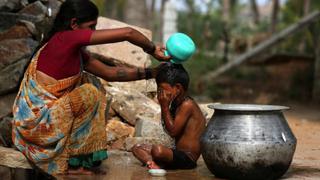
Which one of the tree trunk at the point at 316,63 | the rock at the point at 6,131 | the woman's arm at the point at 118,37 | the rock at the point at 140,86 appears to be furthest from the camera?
the tree trunk at the point at 316,63

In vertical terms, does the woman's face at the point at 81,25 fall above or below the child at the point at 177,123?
above

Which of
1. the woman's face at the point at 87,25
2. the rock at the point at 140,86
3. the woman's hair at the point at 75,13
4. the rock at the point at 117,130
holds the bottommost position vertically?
the rock at the point at 117,130

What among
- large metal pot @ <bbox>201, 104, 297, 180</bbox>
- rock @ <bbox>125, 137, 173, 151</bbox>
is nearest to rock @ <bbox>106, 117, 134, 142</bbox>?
rock @ <bbox>125, 137, 173, 151</bbox>

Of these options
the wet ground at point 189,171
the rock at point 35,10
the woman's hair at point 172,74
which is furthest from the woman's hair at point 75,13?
the rock at point 35,10

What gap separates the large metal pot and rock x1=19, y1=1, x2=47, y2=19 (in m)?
2.56

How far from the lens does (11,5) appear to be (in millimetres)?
5656

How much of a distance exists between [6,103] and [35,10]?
1.03m

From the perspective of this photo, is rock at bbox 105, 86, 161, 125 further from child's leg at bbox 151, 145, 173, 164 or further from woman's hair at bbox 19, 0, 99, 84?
woman's hair at bbox 19, 0, 99, 84

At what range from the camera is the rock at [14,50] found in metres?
5.31

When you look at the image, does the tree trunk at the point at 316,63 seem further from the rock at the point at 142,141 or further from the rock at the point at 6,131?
the rock at the point at 6,131

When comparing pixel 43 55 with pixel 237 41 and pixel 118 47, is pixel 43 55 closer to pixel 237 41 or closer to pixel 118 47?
pixel 118 47

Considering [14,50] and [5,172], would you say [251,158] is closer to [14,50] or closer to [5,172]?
[5,172]

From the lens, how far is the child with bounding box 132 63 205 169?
4133mm

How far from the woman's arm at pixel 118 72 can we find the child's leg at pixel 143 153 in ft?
1.71
